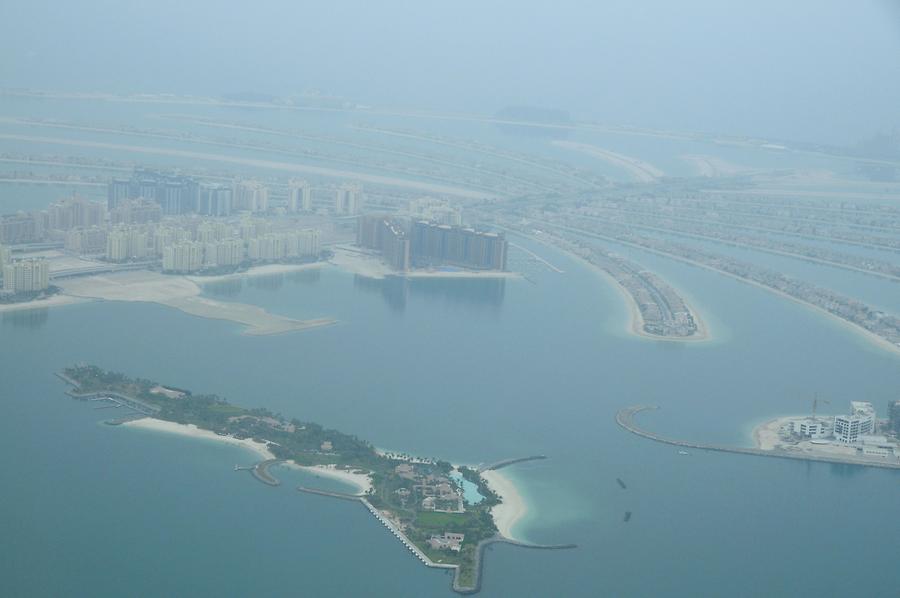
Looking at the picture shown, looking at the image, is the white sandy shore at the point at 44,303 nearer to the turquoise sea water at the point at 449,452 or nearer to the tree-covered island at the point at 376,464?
the turquoise sea water at the point at 449,452

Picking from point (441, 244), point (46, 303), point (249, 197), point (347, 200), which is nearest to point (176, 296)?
point (46, 303)

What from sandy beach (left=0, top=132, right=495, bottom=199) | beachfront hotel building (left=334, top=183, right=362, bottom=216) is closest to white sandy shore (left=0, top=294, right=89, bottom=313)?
beachfront hotel building (left=334, top=183, right=362, bottom=216)

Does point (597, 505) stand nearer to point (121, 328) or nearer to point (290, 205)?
point (121, 328)

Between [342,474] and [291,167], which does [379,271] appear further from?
[291,167]

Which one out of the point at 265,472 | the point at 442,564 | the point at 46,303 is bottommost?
the point at 442,564

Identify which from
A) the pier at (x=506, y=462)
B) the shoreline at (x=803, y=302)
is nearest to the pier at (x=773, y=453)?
the pier at (x=506, y=462)
